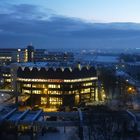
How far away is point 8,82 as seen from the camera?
1523 inches

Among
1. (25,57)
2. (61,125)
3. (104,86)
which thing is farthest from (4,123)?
(25,57)

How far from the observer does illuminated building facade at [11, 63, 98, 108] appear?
1118 inches

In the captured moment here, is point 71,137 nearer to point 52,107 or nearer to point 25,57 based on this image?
point 52,107

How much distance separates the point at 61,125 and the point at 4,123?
2.55 meters

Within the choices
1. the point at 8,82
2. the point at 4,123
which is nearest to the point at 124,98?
the point at 4,123

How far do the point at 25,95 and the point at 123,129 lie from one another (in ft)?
41.0

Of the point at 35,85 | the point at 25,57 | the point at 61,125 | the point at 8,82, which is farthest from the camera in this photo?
the point at 25,57

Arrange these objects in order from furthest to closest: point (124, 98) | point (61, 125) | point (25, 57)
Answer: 1. point (25, 57)
2. point (124, 98)
3. point (61, 125)

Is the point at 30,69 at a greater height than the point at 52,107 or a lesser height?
greater

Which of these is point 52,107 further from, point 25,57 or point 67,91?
point 25,57

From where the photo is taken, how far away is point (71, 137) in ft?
54.5

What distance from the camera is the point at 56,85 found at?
29094 millimetres

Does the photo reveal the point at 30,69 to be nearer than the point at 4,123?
No

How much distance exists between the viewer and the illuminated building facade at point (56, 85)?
93.1 ft
